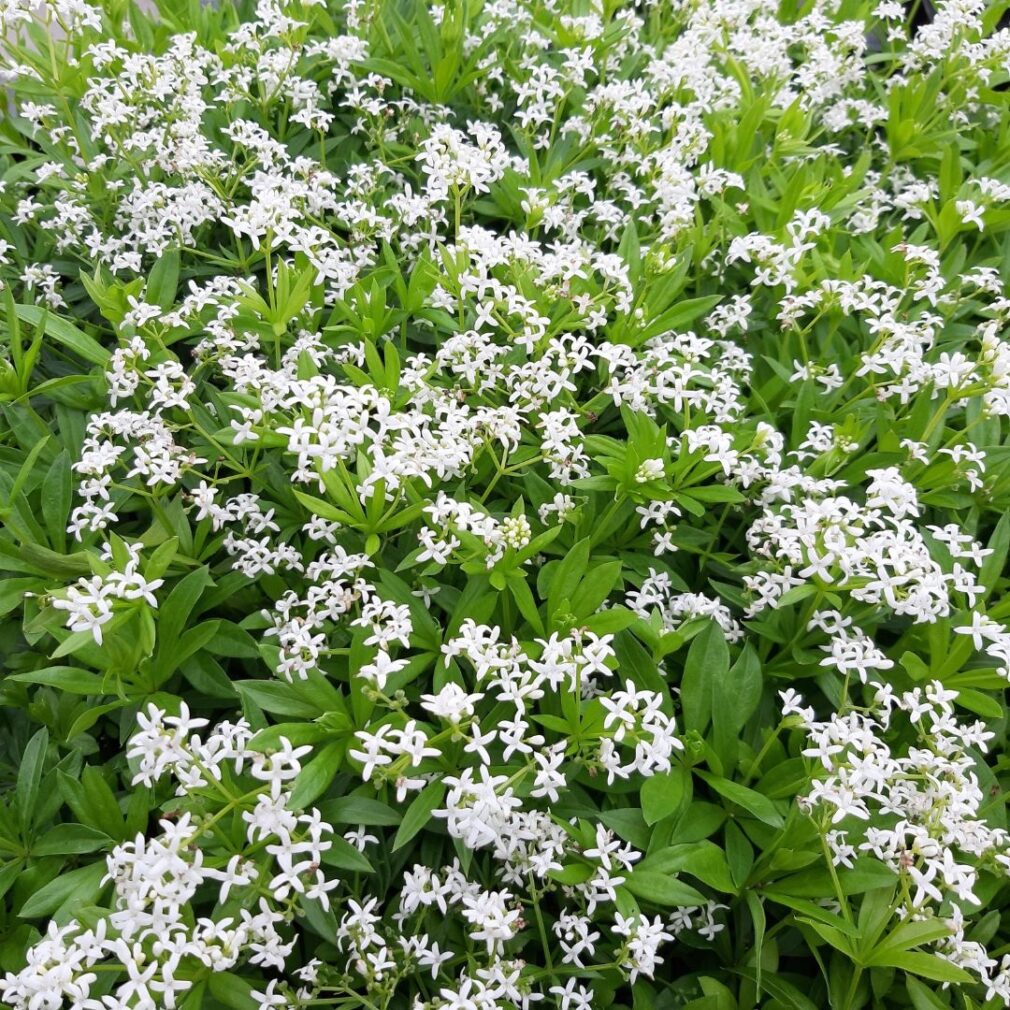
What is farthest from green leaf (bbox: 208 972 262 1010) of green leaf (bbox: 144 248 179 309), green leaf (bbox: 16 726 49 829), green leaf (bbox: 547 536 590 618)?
green leaf (bbox: 144 248 179 309)

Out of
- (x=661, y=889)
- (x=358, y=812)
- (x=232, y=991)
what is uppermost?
(x=661, y=889)

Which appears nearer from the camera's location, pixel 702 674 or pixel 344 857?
pixel 344 857

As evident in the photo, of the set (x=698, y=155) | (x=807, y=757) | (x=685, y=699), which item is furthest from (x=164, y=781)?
(x=698, y=155)

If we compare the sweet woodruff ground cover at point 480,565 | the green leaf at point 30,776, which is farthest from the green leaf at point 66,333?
the green leaf at point 30,776

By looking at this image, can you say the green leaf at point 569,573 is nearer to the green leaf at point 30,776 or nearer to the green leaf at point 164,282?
the green leaf at point 30,776

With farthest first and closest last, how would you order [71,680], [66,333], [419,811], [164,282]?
1. [164,282]
2. [66,333]
3. [71,680]
4. [419,811]

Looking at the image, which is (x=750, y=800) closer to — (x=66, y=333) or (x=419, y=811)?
(x=419, y=811)

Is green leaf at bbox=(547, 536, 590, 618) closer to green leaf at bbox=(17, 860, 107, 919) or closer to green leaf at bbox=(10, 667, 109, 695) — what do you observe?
green leaf at bbox=(10, 667, 109, 695)

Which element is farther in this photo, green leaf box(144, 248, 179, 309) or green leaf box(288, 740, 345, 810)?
green leaf box(144, 248, 179, 309)

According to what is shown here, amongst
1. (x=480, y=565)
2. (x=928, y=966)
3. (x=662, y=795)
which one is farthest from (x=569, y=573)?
(x=928, y=966)
